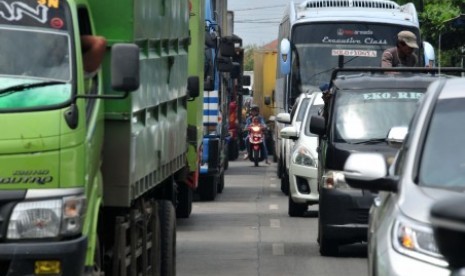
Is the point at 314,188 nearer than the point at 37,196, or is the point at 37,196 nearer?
the point at 37,196

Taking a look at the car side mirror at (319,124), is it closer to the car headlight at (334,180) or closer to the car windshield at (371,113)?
the car windshield at (371,113)

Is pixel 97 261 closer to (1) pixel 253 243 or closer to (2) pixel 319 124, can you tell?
(2) pixel 319 124

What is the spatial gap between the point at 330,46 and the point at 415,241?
22.9 meters

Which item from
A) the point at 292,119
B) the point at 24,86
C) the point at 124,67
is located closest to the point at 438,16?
the point at 292,119

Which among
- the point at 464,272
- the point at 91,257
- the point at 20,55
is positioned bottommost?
the point at 91,257

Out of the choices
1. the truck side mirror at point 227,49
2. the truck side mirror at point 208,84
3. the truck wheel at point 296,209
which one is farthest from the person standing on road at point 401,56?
the truck side mirror at point 227,49

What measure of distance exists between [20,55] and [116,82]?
70cm

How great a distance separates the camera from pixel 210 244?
1619 cm

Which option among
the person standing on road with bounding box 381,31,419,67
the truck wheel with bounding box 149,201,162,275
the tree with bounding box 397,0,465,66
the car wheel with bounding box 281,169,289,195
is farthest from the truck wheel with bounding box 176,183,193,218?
the tree with bounding box 397,0,465,66

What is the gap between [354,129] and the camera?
14.5m

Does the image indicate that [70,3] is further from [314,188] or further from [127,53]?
[314,188]

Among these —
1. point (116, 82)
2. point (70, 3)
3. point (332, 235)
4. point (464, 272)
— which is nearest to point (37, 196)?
point (116, 82)

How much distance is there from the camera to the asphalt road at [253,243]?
13562 mm

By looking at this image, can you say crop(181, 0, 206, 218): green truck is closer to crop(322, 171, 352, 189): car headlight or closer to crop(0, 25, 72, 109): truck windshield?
crop(322, 171, 352, 189): car headlight
